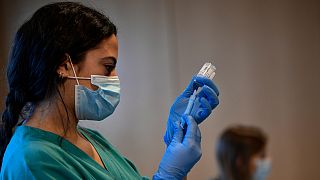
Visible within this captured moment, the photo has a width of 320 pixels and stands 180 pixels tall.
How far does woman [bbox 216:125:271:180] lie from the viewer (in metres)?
0.45

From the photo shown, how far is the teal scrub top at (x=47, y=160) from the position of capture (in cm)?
81

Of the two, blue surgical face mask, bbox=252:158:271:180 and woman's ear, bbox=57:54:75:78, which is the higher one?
blue surgical face mask, bbox=252:158:271:180

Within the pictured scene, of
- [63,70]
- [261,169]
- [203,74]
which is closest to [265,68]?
[203,74]

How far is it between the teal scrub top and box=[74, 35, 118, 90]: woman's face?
0.17m

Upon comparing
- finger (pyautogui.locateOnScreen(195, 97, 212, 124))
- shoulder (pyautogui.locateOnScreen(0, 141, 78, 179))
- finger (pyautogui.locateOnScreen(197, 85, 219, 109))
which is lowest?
shoulder (pyautogui.locateOnScreen(0, 141, 78, 179))

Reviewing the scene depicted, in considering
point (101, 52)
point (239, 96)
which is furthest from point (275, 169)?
point (101, 52)

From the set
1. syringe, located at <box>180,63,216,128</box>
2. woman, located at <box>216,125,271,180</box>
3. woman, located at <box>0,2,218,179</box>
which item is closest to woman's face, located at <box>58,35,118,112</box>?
woman, located at <box>0,2,218,179</box>

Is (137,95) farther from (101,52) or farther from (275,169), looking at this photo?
Result: (275,169)

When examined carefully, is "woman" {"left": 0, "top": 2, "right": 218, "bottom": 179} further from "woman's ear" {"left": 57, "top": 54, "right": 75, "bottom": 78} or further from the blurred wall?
the blurred wall

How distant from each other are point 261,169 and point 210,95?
596mm

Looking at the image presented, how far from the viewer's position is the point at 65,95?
0.96 m

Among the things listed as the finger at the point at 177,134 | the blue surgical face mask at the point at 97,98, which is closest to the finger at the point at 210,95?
the finger at the point at 177,134

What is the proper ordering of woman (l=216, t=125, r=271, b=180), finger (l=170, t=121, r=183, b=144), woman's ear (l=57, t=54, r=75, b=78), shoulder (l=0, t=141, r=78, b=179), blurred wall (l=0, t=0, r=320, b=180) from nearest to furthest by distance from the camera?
1. woman (l=216, t=125, r=271, b=180)
2. blurred wall (l=0, t=0, r=320, b=180)
3. shoulder (l=0, t=141, r=78, b=179)
4. woman's ear (l=57, t=54, r=75, b=78)
5. finger (l=170, t=121, r=183, b=144)

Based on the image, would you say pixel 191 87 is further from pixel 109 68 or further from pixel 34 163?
pixel 34 163
